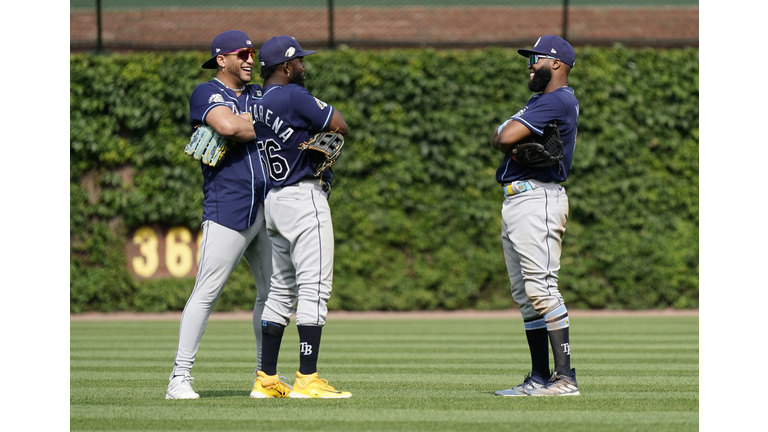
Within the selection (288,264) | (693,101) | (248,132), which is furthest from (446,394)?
(693,101)

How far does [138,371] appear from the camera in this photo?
705 cm

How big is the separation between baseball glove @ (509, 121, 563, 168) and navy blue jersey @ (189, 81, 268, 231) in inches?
63.0

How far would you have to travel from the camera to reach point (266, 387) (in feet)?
17.8

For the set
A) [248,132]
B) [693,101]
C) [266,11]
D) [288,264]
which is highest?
[266,11]

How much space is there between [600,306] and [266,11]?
842cm

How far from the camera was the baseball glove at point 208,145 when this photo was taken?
5.46 m

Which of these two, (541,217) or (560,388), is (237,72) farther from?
(560,388)

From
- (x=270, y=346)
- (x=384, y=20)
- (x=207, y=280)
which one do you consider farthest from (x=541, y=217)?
(x=384, y=20)

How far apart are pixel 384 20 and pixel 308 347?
1263 centimetres

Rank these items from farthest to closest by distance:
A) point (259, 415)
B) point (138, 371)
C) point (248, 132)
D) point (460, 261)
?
point (460, 261)
point (138, 371)
point (248, 132)
point (259, 415)

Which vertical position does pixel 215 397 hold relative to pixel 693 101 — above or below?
below

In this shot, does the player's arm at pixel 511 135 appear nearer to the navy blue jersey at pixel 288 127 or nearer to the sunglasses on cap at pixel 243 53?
the navy blue jersey at pixel 288 127

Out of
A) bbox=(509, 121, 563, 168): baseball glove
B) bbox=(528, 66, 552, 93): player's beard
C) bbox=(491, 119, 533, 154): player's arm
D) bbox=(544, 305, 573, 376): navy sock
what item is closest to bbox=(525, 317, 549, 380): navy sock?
bbox=(544, 305, 573, 376): navy sock

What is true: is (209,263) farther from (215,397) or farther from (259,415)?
(259,415)
